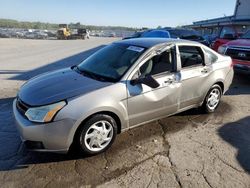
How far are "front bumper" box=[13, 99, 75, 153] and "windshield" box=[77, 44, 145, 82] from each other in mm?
1035

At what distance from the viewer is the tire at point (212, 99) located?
5348 millimetres

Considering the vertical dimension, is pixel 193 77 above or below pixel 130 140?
above

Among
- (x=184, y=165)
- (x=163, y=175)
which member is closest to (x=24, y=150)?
(x=163, y=175)

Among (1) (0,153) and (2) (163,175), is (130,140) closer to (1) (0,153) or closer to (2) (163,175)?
(2) (163,175)

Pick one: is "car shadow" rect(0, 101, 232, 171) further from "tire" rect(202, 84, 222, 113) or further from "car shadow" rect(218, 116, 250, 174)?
"car shadow" rect(218, 116, 250, 174)

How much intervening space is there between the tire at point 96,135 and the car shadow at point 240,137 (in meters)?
1.93

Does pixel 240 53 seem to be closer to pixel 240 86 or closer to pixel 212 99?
pixel 240 86

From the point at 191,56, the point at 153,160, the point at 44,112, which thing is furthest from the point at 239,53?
the point at 44,112

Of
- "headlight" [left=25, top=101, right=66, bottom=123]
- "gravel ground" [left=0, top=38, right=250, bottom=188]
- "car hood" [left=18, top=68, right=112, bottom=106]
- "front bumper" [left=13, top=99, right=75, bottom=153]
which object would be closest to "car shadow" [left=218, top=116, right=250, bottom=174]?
"gravel ground" [left=0, top=38, right=250, bottom=188]

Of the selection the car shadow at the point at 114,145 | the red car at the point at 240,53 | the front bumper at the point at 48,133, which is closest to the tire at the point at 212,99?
the car shadow at the point at 114,145

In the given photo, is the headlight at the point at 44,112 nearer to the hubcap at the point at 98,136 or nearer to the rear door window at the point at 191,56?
the hubcap at the point at 98,136

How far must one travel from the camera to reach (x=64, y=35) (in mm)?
46750

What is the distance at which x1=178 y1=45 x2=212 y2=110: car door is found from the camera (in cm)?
466

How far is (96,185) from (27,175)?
91 cm
